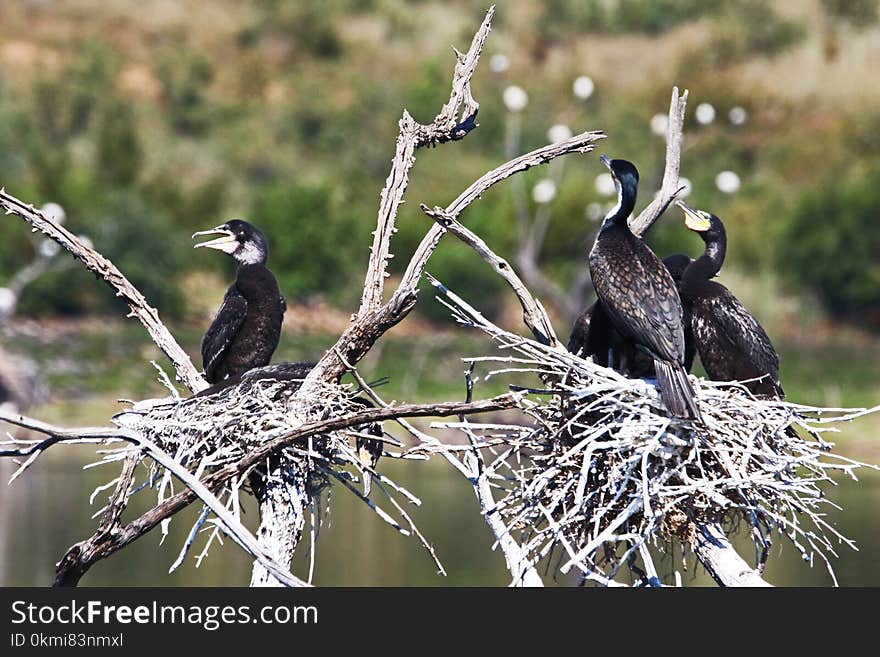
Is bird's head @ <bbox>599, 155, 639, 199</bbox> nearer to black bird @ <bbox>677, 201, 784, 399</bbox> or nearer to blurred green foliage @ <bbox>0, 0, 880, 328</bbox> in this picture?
black bird @ <bbox>677, 201, 784, 399</bbox>

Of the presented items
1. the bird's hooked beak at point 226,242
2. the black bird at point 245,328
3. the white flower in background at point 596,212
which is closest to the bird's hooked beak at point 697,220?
the black bird at point 245,328

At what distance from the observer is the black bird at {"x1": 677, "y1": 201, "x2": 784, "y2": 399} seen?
6.39 meters

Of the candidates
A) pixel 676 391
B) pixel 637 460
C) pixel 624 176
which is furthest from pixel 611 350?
pixel 637 460

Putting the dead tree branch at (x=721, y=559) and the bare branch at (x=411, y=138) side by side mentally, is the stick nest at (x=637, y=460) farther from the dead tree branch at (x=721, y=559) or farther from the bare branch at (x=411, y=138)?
the bare branch at (x=411, y=138)

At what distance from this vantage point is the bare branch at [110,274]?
6.18 m

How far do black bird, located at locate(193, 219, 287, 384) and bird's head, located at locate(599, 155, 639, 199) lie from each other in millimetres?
1670

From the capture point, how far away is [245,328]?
6.86m

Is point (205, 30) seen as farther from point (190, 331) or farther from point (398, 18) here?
point (190, 331)

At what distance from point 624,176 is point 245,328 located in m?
1.83

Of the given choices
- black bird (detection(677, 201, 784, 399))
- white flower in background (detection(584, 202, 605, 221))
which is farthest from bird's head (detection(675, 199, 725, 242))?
white flower in background (detection(584, 202, 605, 221))

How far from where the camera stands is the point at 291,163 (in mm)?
30734

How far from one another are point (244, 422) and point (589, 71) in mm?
31480
